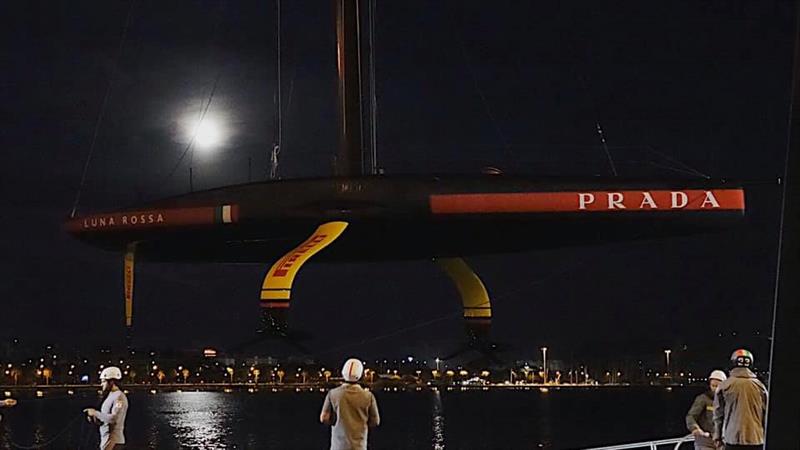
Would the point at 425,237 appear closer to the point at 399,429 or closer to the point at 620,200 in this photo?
the point at 620,200

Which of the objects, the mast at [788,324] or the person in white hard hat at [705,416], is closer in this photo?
the mast at [788,324]

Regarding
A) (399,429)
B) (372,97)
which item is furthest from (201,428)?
(372,97)

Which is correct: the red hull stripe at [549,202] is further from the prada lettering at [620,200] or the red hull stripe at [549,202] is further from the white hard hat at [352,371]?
the white hard hat at [352,371]

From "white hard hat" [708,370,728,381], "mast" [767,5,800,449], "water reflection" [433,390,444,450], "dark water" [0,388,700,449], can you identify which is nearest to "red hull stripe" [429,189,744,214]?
"white hard hat" [708,370,728,381]

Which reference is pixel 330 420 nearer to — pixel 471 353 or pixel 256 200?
pixel 256 200

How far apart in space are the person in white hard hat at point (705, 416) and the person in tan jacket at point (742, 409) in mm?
1203

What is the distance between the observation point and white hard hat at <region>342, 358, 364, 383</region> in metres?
7.58

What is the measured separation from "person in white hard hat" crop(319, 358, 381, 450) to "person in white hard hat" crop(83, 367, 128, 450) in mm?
2607

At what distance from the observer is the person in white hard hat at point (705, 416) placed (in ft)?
31.3

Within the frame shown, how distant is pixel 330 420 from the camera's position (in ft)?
24.9

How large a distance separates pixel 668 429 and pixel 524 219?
104498 millimetres

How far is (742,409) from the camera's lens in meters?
8.08

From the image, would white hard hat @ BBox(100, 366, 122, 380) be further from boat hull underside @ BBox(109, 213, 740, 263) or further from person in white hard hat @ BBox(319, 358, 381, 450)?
boat hull underside @ BBox(109, 213, 740, 263)

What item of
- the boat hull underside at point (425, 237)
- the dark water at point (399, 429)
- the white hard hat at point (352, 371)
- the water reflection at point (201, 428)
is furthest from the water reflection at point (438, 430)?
the white hard hat at point (352, 371)
